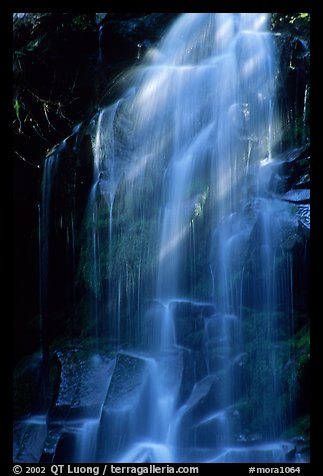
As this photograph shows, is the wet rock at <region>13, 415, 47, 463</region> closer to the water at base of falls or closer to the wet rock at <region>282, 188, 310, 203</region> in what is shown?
the water at base of falls

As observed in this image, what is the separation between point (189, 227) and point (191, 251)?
0.28 m

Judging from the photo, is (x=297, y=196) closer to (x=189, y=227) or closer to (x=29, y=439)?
(x=189, y=227)

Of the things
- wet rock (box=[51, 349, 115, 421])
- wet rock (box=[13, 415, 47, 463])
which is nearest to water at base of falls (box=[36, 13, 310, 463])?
wet rock (box=[51, 349, 115, 421])

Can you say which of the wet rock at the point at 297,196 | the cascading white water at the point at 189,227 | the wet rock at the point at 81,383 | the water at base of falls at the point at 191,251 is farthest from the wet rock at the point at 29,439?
the wet rock at the point at 297,196

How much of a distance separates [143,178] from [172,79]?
1.25 m

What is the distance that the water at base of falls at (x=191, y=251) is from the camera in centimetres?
473

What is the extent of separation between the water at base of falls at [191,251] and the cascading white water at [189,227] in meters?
0.01

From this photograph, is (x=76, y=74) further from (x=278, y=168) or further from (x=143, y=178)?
(x=278, y=168)

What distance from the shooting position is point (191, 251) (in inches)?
208

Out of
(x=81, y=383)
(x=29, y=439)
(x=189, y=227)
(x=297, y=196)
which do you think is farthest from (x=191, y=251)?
(x=29, y=439)

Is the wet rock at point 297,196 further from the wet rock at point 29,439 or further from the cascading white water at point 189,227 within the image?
the wet rock at point 29,439

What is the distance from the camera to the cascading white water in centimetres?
479

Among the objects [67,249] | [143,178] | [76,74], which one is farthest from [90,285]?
[76,74]

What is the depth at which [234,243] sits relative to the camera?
512cm
